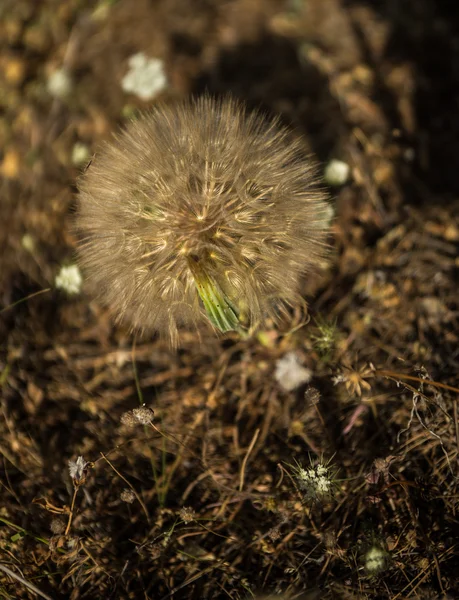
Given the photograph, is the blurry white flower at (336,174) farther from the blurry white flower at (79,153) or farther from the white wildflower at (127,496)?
the white wildflower at (127,496)

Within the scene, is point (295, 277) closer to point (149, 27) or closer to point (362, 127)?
point (362, 127)

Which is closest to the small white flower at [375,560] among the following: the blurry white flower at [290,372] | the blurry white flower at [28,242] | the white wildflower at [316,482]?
the white wildflower at [316,482]

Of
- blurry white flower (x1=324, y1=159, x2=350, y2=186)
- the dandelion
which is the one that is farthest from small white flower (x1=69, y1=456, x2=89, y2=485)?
blurry white flower (x1=324, y1=159, x2=350, y2=186)

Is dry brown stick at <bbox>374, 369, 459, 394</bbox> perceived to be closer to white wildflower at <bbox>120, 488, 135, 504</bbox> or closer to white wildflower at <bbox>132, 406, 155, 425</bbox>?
white wildflower at <bbox>132, 406, 155, 425</bbox>

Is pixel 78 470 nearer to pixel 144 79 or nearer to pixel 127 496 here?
pixel 127 496

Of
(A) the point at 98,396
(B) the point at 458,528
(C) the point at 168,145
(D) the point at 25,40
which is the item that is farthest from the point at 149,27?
(B) the point at 458,528

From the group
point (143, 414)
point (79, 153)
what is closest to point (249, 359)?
point (143, 414)
